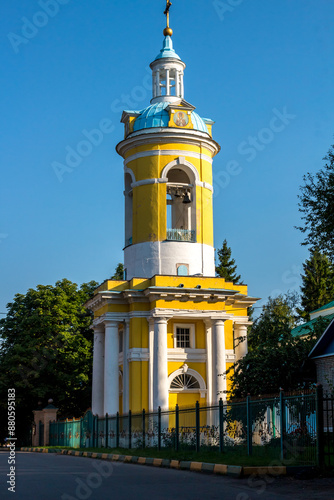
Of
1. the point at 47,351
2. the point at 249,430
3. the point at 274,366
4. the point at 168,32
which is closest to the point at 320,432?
the point at 249,430

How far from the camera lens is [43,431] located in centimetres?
4438

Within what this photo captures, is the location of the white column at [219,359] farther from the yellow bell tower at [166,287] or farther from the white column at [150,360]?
the white column at [150,360]

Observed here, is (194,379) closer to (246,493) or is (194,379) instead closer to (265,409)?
(265,409)

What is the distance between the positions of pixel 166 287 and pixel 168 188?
568 centimetres

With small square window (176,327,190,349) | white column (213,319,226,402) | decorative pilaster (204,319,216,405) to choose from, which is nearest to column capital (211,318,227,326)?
white column (213,319,226,402)

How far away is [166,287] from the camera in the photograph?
107ft

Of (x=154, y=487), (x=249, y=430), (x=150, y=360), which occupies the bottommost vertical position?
(x=154, y=487)

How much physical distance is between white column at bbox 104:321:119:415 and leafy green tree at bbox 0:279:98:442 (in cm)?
1387

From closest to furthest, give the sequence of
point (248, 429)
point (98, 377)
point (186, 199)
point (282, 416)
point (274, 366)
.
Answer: point (282, 416) → point (248, 429) → point (274, 366) → point (186, 199) → point (98, 377)

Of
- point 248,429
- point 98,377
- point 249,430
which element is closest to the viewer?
point 249,430

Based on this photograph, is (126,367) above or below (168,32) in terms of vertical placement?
below

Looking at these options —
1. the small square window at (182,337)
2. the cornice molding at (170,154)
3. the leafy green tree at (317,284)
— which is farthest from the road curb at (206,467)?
the leafy green tree at (317,284)

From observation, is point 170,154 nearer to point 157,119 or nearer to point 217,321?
point 157,119

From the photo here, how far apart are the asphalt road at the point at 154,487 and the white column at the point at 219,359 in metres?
16.1
